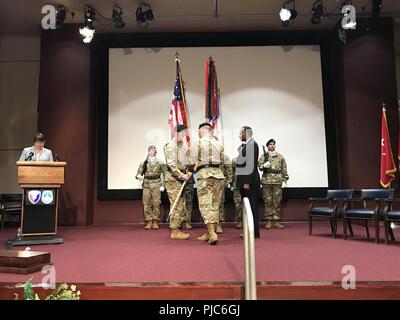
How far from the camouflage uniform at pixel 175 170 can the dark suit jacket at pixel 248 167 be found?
2.30 feet

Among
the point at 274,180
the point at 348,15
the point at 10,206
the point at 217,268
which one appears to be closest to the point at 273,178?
the point at 274,180

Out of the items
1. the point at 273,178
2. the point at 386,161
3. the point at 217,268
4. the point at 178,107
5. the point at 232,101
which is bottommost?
the point at 217,268

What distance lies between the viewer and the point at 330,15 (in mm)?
6297

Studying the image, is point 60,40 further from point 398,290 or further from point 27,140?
point 398,290

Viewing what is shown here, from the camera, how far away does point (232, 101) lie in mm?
6727

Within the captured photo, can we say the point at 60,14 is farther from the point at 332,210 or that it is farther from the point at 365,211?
the point at 365,211

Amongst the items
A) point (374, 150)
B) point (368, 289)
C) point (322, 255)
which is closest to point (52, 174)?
point (322, 255)

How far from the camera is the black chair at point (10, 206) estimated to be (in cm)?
598

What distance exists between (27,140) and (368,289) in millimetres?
6800

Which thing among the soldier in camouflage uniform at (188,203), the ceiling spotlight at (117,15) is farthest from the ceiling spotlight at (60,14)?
the soldier in camouflage uniform at (188,203)

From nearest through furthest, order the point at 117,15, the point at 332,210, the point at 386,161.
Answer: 1. the point at 332,210
2. the point at 386,161
3. the point at 117,15

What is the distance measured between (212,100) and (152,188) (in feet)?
6.76

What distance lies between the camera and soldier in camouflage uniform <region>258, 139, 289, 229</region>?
575 centimetres
